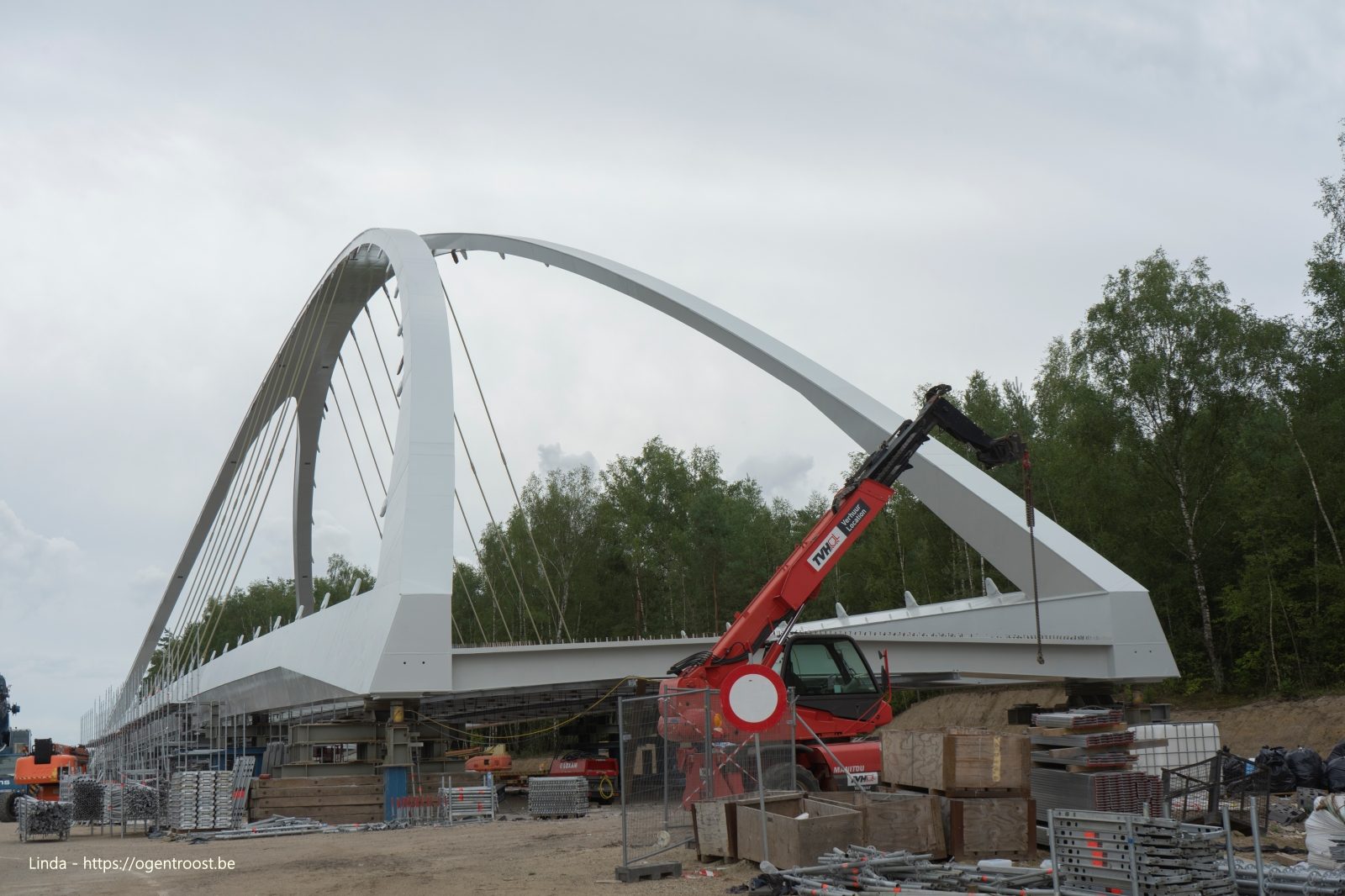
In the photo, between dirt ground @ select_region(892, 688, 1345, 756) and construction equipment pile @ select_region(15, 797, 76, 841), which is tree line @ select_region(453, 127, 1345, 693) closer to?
dirt ground @ select_region(892, 688, 1345, 756)

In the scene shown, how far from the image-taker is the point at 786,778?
1296cm

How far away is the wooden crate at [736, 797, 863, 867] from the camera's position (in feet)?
33.8

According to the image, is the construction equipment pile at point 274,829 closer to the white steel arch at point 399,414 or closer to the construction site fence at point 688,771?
the white steel arch at point 399,414

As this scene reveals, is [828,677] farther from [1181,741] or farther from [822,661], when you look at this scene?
[1181,741]

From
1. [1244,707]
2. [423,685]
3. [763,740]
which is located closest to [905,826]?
[763,740]

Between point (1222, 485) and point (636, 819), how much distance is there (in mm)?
30066

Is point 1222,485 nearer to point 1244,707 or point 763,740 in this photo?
point 1244,707

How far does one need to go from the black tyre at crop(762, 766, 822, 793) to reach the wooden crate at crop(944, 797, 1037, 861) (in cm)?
192

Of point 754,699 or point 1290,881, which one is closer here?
point 1290,881

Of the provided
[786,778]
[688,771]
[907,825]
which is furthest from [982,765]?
[688,771]

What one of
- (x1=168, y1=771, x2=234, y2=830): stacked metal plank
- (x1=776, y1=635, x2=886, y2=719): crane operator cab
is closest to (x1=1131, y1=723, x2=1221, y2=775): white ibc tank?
(x1=776, y1=635, x2=886, y2=719): crane operator cab

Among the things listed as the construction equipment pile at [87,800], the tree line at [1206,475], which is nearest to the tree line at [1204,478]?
the tree line at [1206,475]

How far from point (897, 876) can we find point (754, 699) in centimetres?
186

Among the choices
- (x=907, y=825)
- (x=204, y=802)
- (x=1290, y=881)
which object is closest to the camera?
(x=1290, y=881)
